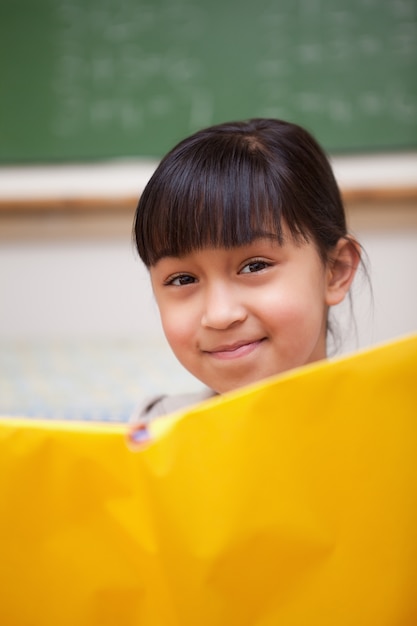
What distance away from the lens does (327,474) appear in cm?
40

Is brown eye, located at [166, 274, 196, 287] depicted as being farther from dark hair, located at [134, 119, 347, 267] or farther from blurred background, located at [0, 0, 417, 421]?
blurred background, located at [0, 0, 417, 421]

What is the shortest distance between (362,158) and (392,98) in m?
0.17

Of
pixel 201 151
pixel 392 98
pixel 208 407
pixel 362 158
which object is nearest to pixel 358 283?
pixel 362 158

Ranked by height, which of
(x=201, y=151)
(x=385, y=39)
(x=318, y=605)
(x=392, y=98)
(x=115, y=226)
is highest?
(x=385, y=39)

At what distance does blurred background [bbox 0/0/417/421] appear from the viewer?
1.61 metres

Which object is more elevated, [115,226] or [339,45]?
[339,45]

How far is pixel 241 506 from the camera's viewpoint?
0.39 meters

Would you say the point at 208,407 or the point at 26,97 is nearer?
the point at 208,407

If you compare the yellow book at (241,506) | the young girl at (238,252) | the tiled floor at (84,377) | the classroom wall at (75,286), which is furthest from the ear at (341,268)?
the classroom wall at (75,286)

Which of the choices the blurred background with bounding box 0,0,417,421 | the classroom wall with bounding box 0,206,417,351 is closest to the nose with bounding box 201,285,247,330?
the blurred background with bounding box 0,0,417,421

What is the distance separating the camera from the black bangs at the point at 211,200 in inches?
27.7

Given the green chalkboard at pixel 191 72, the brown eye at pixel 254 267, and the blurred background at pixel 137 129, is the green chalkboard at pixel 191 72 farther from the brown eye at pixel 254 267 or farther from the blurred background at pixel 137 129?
the brown eye at pixel 254 267

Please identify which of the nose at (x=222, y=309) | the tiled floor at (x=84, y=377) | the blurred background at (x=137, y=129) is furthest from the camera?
the blurred background at (x=137, y=129)

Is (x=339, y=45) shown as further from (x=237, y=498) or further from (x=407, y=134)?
(x=237, y=498)
